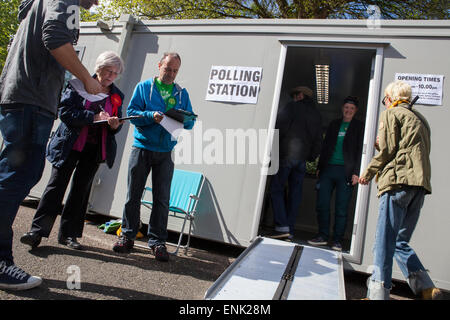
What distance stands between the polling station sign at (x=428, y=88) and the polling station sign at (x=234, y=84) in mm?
1797

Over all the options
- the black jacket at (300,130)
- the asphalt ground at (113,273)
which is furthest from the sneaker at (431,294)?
the black jacket at (300,130)

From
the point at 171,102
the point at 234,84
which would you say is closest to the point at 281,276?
the point at 171,102

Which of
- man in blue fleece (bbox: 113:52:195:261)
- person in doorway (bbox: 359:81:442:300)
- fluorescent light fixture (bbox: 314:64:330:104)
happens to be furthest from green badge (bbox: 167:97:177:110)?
fluorescent light fixture (bbox: 314:64:330:104)

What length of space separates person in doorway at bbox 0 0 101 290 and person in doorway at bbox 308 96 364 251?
10.9 feet

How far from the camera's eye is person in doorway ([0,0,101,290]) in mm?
1905

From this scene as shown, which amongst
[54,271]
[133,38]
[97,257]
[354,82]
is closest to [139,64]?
[133,38]

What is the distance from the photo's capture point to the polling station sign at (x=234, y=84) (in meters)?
4.00

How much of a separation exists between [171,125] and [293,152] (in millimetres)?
2095

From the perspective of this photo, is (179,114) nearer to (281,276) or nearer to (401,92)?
(281,276)

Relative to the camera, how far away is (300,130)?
14.9 feet

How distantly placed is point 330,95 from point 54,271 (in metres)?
6.31

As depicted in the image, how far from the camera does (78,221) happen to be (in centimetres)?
315

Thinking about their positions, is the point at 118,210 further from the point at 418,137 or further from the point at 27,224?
the point at 418,137

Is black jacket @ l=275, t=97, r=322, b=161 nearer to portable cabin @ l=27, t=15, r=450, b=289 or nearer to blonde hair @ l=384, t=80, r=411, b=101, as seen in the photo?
portable cabin @ l=27, t=15, r=450, b=289
